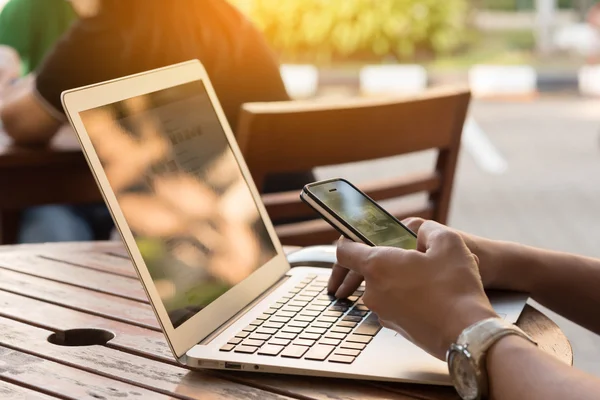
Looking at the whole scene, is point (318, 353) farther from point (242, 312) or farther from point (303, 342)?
point (242, 312)

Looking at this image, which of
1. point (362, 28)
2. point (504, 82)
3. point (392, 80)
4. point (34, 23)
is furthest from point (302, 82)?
point (34, 23)

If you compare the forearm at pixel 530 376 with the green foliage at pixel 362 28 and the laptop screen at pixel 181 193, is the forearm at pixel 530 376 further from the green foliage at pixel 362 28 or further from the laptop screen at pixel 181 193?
the green foliage at pixel 362 28

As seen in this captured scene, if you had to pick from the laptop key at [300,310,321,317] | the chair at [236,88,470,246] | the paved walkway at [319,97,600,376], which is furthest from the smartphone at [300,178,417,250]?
the paved walkway at [319,97,600,376]

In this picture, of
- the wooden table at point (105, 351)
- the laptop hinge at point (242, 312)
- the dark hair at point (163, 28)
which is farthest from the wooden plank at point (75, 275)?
the dark hair at point (163, 28)

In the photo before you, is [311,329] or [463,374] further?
[311,329]

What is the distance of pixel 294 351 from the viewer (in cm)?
99

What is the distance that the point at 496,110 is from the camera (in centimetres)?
868

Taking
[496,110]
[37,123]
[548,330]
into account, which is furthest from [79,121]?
[496,110]

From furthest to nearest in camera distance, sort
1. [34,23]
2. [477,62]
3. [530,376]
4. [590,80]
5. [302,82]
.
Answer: [477,62]
[590,80]
[302,82]
[34,23]
[530,376]

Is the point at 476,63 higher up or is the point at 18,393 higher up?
the point at 18,393

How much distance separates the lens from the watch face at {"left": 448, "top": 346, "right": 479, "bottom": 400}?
894 mm

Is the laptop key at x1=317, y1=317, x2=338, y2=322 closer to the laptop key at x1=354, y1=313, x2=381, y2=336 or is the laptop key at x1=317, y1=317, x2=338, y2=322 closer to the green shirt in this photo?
the laptop key at x1=354, y1=313, x2=381, y2=336

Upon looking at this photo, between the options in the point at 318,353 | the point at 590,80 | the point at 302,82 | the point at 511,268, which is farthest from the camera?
the point at 590,80

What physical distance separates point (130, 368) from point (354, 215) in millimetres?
335
